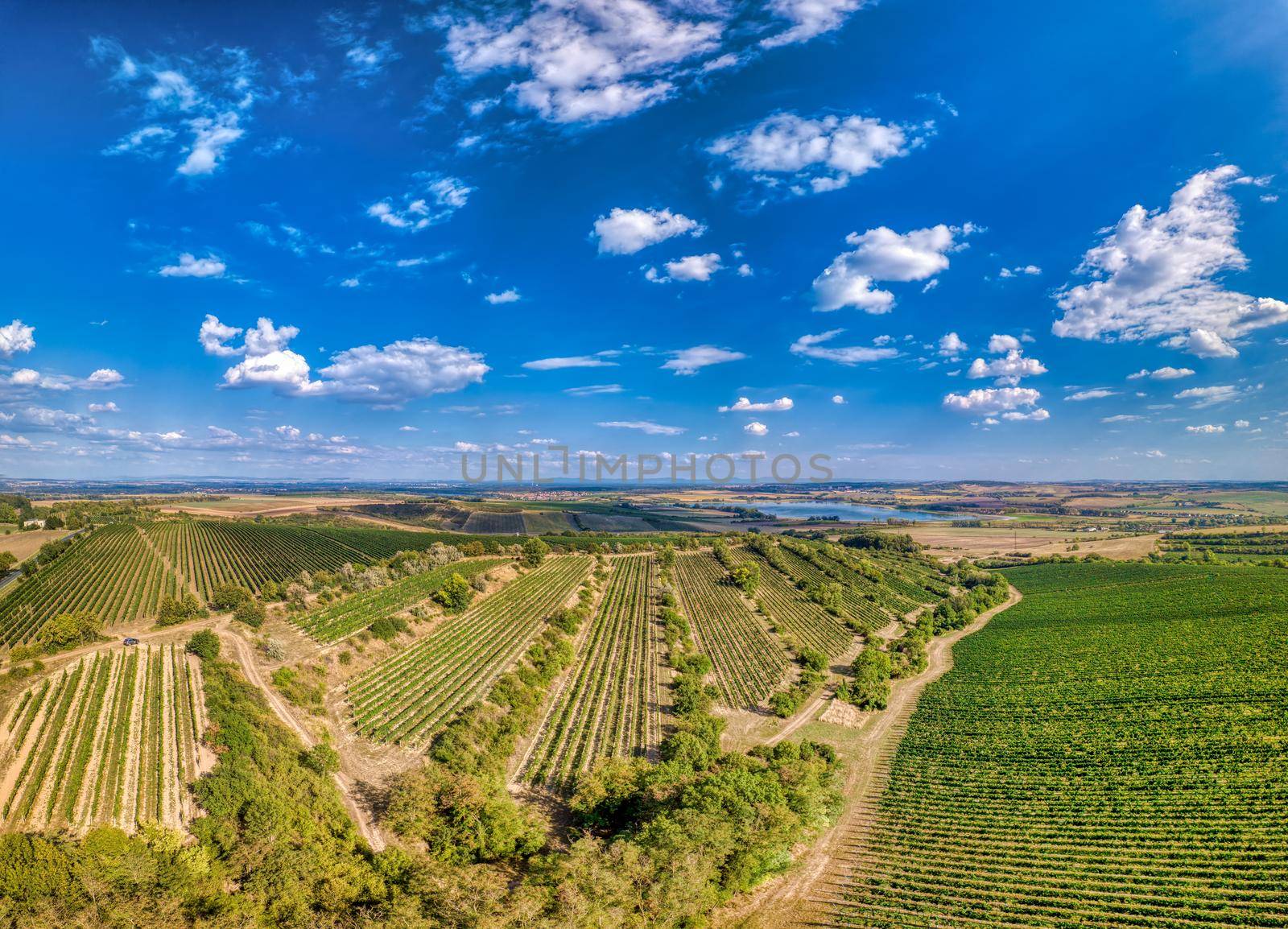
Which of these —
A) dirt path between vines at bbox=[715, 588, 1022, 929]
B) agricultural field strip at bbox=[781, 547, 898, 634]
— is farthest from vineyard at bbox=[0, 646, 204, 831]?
agricultural field strip at bbox=[781, 547, 898, 634]

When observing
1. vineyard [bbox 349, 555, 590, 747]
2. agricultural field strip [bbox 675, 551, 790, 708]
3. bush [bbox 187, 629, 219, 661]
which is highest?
bush [bbox 187, 629, 219, 661]

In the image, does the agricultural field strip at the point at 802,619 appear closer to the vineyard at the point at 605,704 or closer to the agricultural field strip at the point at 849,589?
the agricultural field strip at the point at 849,589

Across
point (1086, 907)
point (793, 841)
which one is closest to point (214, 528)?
point (793, 841)

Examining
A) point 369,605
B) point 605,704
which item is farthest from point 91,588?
point 605,704

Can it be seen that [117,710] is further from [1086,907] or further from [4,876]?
[1086,907]

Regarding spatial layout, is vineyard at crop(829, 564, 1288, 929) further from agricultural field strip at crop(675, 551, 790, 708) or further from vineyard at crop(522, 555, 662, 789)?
vineyard at crop(522, 555, 662, 789)

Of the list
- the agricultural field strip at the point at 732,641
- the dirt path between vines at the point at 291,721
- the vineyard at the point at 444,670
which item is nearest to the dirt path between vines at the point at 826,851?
the agricultural field strip at the point at 732,641
